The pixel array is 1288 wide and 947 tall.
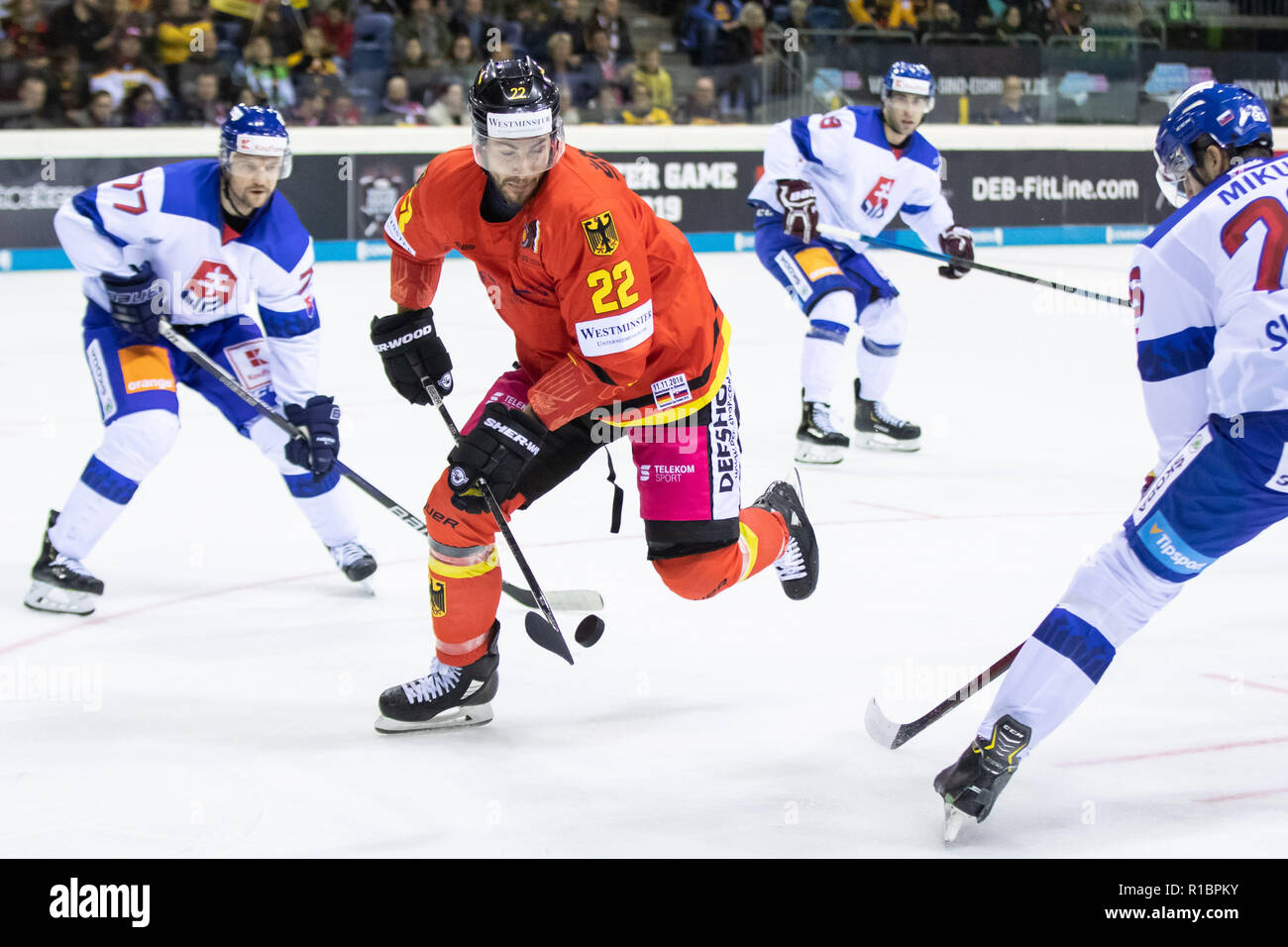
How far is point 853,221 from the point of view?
6.47 metres

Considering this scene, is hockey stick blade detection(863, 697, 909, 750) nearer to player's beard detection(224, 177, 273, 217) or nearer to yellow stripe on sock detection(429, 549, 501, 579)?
yellow stripe on sock detection(429, 549, 501, 579)

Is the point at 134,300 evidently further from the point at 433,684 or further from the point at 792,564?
the point at 792,564

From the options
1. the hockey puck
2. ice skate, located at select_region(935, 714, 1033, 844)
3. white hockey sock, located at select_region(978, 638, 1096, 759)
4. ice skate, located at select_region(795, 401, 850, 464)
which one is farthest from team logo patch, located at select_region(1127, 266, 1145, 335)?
ice skate, located at select_region(795, 401, 850, 464)

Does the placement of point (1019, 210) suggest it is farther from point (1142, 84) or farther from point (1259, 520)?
point (1259, 520)

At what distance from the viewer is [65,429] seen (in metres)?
6.26

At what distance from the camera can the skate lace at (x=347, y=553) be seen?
Answer: 418cm

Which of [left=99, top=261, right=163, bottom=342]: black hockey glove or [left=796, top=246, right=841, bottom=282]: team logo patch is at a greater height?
[left=99, top=261, right=163, bottom=342]: black hockey glove

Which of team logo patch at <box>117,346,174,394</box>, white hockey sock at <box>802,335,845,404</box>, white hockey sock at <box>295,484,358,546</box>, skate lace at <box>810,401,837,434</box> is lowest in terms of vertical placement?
skate lace at <box>810,401,837,434</box>

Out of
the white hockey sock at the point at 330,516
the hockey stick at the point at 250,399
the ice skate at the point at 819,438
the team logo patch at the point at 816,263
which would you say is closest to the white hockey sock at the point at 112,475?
the hockey stick at the point at 250,399

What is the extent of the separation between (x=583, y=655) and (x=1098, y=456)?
123 inches

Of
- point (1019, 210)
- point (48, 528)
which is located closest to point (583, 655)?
point (48, 528)

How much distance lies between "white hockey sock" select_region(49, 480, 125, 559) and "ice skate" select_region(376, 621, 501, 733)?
1.22m

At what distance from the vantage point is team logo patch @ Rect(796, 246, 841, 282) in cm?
609

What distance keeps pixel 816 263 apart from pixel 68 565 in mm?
3241
